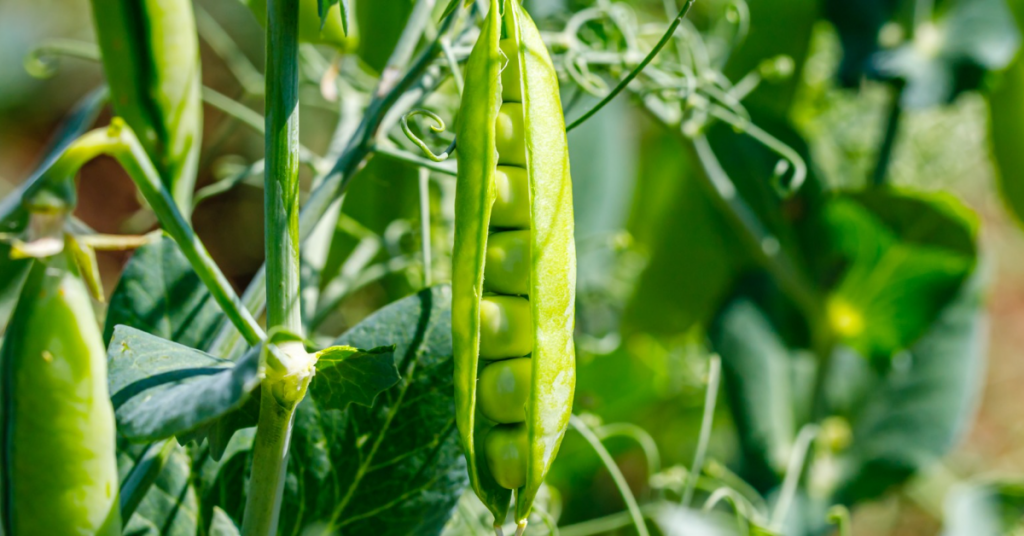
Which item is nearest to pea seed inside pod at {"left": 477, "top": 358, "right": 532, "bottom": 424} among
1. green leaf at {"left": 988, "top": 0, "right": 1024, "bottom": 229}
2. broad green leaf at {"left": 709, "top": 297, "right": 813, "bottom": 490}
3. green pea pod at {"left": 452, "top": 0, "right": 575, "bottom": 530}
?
green pea pod at {"left": 452, "top": 0, "right": 575, "bottom": 530}

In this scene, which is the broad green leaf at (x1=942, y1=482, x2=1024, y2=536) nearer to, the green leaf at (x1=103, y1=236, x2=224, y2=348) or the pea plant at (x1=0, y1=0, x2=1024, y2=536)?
the pea plant at (x1=0, y1=0, x2=1024, y2=536)

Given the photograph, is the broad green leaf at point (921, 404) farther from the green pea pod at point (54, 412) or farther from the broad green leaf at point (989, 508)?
the green pea pod at point (54, 412)

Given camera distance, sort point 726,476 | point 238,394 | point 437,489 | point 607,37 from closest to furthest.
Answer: point 238,394 < point 437,489 < point 607,37 < point 726,476

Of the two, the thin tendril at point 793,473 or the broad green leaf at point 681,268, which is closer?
the thin tendril at point 793,473

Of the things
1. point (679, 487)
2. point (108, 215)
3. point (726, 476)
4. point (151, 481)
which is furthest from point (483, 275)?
point (108, 215)

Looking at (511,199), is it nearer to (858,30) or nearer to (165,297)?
(165,297)

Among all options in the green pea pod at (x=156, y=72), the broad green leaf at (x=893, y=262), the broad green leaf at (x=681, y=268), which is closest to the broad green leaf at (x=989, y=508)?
the broad green leaf at (x=893, y=262)

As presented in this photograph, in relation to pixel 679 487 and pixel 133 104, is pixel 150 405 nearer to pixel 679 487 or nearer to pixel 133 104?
pixel 133 104
